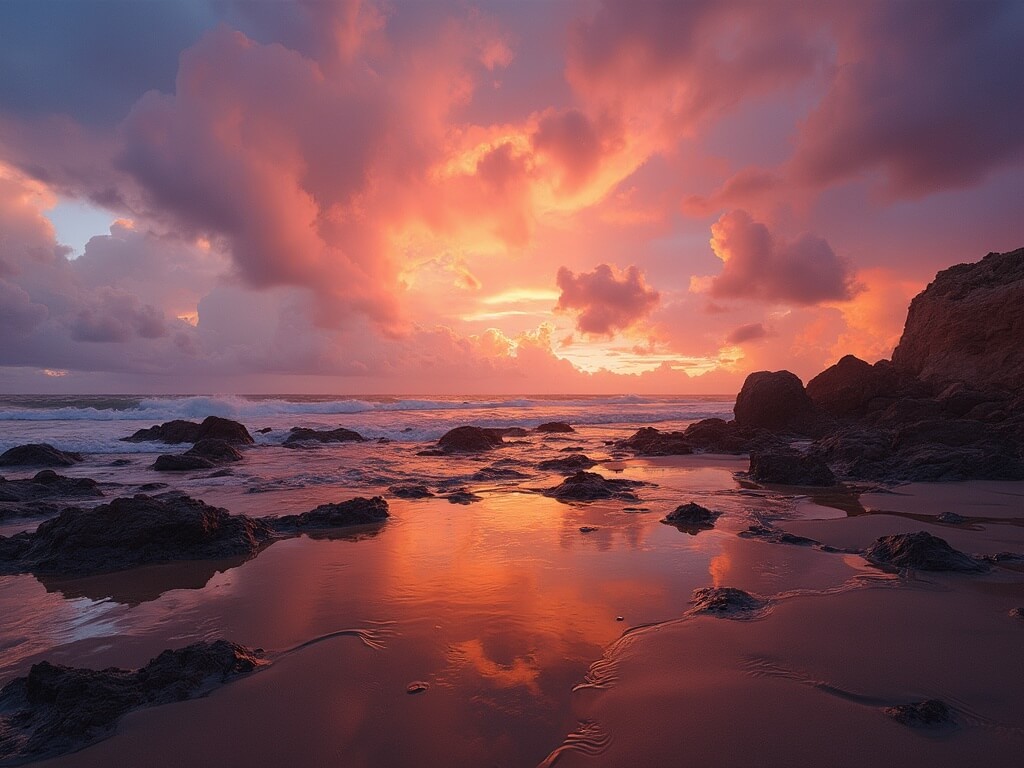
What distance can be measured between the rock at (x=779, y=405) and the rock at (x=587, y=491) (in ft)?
59.3

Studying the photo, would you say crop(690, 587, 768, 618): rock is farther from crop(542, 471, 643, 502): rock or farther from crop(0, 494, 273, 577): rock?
crop(0, 494, 273, 577): rock

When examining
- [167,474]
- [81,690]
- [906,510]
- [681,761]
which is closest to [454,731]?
[681,761]

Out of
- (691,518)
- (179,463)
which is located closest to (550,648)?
(691,518)

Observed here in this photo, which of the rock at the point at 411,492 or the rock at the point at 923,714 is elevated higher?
the rock at the point at 923,714

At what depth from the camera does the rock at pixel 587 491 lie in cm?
1137

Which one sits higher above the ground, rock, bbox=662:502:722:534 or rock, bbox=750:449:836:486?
rock, bbox=750:449:836:486

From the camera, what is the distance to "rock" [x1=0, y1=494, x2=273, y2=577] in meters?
6.97

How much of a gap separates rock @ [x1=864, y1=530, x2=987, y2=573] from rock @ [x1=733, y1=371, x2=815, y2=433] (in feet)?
71.7

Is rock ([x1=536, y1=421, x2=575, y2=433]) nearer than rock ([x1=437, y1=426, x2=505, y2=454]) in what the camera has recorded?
No

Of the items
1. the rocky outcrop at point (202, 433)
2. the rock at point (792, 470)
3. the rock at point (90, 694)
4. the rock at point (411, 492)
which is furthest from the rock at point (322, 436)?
the rock at point (90, 694)

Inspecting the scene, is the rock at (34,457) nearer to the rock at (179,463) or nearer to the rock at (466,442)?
the rock at (179,463)

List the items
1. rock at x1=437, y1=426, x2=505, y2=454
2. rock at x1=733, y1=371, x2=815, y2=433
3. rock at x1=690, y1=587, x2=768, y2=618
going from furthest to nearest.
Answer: rock at x1=733, y1=371, x2=815, y2=433 → rock at x1=437, y1=426, x2=505, y2=454 → rock at x1=690, y1=587, x2=768, y2=618

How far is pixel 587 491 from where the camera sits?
1151 centimetres

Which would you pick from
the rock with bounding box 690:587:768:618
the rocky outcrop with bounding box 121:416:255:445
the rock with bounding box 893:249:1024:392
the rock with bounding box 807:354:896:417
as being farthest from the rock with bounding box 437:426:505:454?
the rock with bounding box 893:249:1024:392
